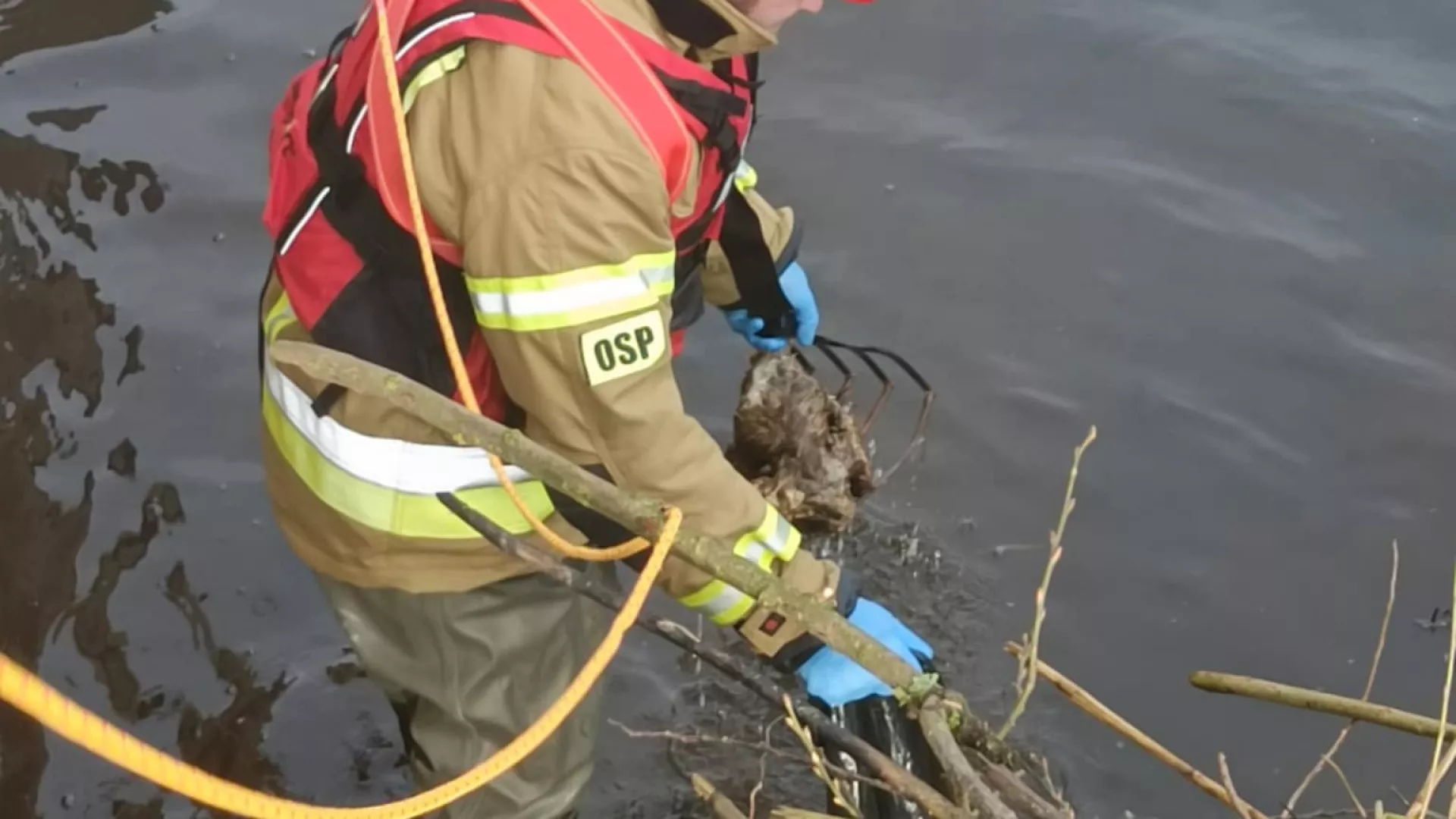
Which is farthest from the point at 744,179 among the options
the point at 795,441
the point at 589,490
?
the point at 589,490

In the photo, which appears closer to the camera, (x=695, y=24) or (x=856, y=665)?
(x=695, y=24)

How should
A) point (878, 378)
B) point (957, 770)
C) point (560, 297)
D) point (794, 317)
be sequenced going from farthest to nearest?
point (878, 378)
point (794, 317)
point (560, 297)
point (957, 770)

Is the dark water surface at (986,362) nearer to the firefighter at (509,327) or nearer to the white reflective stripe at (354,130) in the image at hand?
the firefighter at (509,327)

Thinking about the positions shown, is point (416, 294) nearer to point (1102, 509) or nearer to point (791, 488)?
point (791, 488)

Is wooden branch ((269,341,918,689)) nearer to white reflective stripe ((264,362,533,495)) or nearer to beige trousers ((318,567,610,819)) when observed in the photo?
white reflective stripe ((264,362,533,495))

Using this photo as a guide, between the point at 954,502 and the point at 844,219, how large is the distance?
1329 mm

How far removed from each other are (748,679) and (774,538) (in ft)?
0.79

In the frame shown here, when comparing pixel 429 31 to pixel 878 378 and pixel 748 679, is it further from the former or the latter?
pixel 878 378

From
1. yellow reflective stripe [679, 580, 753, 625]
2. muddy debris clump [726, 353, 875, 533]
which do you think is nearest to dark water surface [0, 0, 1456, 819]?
muddy debris clump [726, 353, 875, 533]

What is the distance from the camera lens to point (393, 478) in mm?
2369

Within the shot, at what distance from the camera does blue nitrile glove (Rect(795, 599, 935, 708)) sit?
100.0 inches

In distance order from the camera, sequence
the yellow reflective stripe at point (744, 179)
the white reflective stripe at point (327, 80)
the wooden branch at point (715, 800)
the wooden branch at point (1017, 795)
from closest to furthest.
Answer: the wooden branch at point (1017, 795) → the wooden branch at point (715, 800) → the white reflective stripe at point (327, 80) → the yellow reflective stripe at point (744, 179)

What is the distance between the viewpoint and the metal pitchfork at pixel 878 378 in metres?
3.50

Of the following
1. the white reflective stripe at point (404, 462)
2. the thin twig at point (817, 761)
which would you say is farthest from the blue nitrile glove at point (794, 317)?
the thin twig at point (817, 761)
